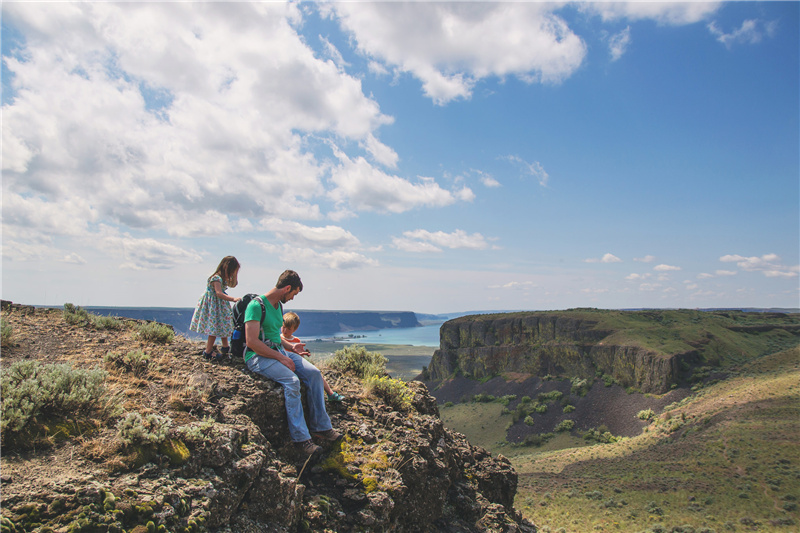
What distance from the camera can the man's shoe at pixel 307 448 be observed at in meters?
5.05

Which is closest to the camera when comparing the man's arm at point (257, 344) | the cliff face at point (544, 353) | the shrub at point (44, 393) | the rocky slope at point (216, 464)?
the rocky slope at point (216, 464)

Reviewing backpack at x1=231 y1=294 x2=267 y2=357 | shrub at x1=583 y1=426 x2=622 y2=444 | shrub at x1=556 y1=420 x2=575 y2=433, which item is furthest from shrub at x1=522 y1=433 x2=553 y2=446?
backpack at x1=231 y1=294 x2=267 y2=357

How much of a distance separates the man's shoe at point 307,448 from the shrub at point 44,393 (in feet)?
7.62

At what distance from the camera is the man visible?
5.21m

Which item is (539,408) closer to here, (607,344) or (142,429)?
(607,344)

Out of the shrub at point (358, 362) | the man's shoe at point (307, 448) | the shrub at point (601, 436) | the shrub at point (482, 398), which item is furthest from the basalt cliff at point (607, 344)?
the man's shoe at point (307, 448)

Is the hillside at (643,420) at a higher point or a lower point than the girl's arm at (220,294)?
lower

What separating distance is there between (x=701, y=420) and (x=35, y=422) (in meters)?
57.7

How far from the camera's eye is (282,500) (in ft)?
13.9

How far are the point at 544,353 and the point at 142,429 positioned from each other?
92.1 metres

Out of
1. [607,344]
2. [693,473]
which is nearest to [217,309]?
[693,473]

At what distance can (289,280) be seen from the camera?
564 cm

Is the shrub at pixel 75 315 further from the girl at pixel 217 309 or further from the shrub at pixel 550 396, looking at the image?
the shrub at pixel 550 396

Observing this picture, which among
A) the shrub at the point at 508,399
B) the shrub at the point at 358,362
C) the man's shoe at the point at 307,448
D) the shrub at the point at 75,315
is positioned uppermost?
the shrub at the point at 75,315
